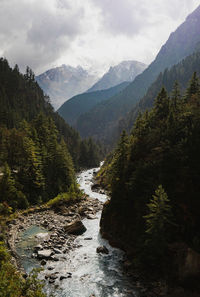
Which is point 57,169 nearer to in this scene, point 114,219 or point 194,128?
point 114,219

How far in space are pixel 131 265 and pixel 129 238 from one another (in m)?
3.84

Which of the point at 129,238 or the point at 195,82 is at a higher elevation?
the point at 195,82

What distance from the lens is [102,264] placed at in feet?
78.1

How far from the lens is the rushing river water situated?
18828mm

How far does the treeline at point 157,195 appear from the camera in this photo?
2066 centimetres

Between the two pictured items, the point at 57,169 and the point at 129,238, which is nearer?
the point at 129,238

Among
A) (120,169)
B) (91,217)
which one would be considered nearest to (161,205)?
(120,169)

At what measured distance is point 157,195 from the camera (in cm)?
2367

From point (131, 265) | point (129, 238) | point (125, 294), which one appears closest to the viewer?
point (125, 294)

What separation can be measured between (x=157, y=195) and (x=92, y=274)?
435 inches

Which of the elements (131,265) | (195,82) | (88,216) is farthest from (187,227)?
(195,82)

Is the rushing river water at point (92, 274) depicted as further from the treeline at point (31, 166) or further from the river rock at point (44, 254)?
the treeline at point (31, 166)

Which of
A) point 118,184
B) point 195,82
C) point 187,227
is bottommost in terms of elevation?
point 187,227

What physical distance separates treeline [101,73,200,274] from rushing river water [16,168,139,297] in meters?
2.29
